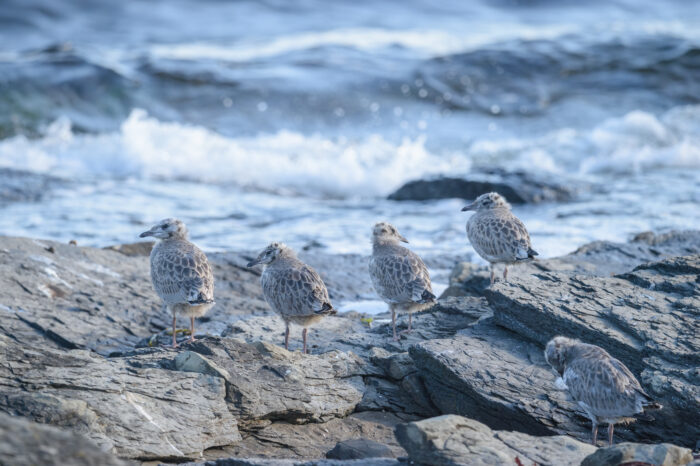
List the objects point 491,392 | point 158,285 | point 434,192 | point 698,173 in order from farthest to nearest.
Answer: point 698,173 < point 434,192 < point 158,285 < point 491,392

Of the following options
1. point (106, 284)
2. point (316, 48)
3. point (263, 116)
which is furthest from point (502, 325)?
point (316, 48)

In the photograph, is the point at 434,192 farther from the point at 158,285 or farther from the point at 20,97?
the point at 20,97

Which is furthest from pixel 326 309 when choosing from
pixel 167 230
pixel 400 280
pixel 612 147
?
pixel 612 147

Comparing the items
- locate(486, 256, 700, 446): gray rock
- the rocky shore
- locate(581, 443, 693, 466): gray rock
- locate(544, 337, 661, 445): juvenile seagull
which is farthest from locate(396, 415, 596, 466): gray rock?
locate(486, 256, 700, 446): gray rock

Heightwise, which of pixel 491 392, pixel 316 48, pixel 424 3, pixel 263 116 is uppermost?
pixel 424 3

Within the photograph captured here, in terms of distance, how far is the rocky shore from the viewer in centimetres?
566

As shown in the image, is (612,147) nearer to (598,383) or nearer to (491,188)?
(491,188)

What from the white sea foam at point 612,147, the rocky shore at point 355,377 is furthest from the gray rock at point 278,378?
the white sea foam at point 612,147

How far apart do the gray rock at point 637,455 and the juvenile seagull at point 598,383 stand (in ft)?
1.98

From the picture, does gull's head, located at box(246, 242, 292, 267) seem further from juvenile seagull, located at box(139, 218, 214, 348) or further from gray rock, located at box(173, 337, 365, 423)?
gray rock, located at box(173, 337, 365, 423)

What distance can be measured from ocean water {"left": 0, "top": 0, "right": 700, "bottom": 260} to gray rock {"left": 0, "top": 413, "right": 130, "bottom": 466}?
909 centimetres

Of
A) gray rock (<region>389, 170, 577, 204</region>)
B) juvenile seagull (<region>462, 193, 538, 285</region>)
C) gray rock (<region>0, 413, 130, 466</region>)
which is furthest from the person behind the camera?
gray rock (<region>389, 170, 577, 204</region>)

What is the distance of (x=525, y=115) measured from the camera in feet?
83.0

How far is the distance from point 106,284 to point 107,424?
4178 millimetres
